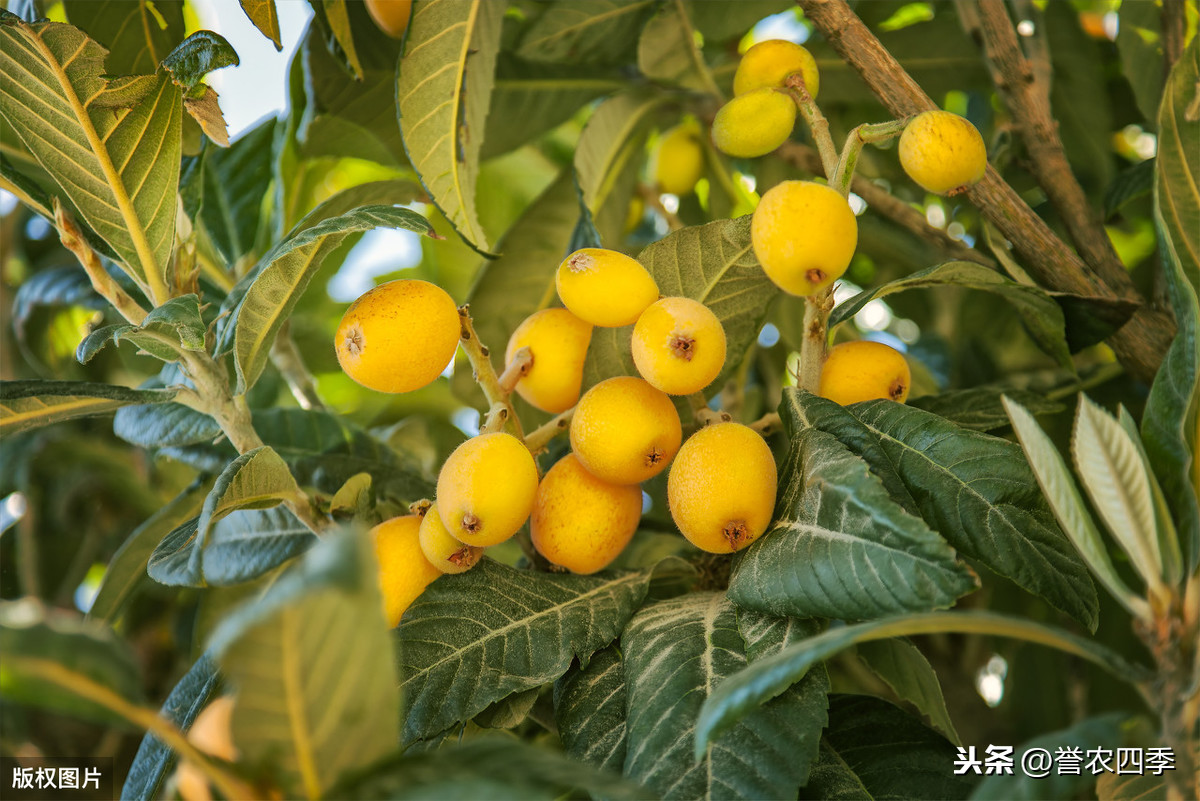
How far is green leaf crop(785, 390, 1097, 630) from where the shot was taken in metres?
0.69

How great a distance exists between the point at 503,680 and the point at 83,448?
3.98ft

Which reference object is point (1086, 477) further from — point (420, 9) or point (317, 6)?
point (317, 6)

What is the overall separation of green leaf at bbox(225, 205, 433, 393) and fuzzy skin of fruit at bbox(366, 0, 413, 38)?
0.37 m

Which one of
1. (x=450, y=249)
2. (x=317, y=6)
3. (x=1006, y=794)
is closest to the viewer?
(x=1006, y=794)

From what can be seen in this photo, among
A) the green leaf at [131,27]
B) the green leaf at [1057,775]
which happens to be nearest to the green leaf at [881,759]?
the green leaf at [1057,775]

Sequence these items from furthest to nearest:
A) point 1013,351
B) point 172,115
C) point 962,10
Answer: point 1013,351 < point 962,10 < point 172,115

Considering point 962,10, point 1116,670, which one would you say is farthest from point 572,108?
point 1116,670

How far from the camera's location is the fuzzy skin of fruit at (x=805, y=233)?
658mm

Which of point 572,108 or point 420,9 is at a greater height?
point 420,9

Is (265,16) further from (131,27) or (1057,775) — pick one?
(1057,775)

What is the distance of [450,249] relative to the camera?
158cm

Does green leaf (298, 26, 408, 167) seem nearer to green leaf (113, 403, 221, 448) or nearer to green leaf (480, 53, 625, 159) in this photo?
green leaf (480, 53, 625, 159)

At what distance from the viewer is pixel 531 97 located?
132 cm

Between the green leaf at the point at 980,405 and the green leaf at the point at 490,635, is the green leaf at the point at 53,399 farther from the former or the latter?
the green leaf at the point at 980,405
